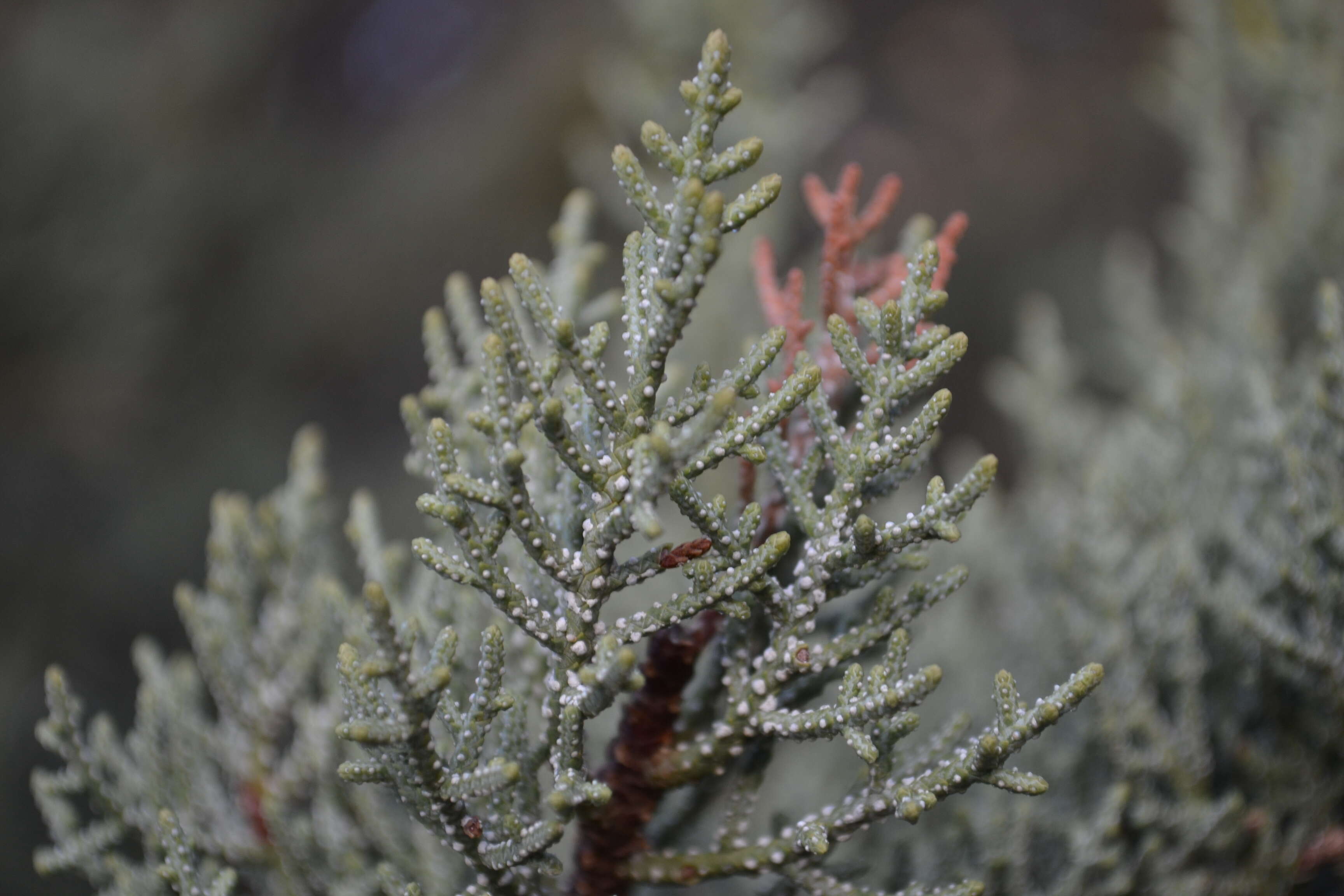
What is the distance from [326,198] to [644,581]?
555 cm

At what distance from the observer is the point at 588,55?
6078mm

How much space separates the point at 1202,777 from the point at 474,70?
23.9 ft

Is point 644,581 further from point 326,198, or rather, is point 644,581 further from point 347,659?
point 326,198

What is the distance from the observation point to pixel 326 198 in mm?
5848

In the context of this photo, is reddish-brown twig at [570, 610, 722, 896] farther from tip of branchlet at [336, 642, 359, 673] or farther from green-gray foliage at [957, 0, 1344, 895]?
green-gray foliage at [957, 0, 1344, 895]

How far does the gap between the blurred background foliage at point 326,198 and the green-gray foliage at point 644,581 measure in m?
1.79

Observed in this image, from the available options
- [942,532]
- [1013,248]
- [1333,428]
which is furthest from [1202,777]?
[1013,248]

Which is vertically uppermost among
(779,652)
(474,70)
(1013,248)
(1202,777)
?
(474,70)

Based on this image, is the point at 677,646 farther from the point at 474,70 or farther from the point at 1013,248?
the point at 474,70

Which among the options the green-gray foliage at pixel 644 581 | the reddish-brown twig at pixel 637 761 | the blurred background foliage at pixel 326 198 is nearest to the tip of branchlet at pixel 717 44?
the green-gray foliage at pixel 644 581

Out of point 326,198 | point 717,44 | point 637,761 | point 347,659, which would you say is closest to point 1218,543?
point 637,761

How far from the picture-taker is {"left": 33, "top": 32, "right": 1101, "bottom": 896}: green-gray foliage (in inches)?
35.1

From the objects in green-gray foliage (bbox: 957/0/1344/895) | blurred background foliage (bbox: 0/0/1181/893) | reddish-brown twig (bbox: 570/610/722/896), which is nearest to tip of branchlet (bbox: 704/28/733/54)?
reddish-brown twig (bbox: 570/610/722/896)

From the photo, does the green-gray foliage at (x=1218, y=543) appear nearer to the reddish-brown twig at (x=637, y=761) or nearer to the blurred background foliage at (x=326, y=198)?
the reddish-brown twig at (x=637, y=761)
